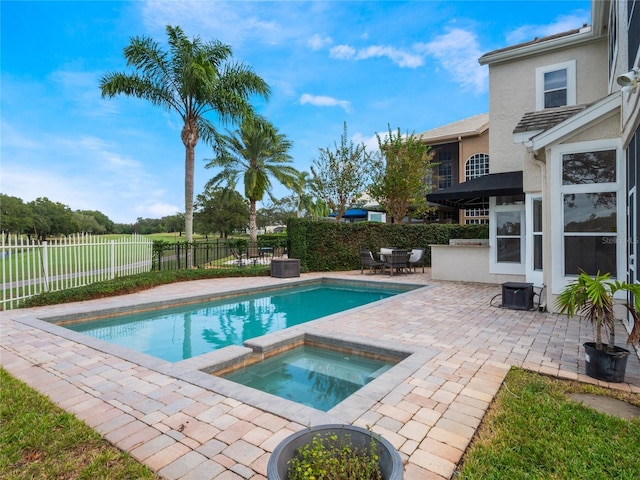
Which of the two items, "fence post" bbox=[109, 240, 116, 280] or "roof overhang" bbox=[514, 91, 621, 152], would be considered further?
"fence post" bbox=[109, 240, 116, 280]

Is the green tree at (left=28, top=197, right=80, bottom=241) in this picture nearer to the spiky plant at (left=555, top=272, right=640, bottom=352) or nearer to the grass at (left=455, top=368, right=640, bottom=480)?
the grass at (left=455, top=368, right=640, bottom=480)

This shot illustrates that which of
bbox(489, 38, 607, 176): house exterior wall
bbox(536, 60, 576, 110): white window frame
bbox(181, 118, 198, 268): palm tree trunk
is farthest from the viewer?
bbox(181, 118, 198, 268): palm tree trunk

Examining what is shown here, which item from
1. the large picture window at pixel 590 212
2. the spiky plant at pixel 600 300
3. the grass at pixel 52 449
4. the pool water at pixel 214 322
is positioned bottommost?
the pool water at pixel 214 322

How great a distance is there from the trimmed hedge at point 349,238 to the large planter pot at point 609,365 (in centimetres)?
1235

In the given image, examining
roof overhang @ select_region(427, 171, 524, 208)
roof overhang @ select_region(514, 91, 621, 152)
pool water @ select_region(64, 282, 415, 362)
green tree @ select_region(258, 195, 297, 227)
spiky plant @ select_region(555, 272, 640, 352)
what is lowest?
pool water @ select_region(64, 282, 415, 362)

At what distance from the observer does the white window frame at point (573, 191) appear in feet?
20.7

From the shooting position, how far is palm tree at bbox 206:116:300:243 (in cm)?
2309

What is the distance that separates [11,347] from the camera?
17.0 feet

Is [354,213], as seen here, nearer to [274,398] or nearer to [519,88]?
[519,88]

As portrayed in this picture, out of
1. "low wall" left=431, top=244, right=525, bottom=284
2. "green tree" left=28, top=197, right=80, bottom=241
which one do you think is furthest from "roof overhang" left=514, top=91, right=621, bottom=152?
"green tree" left=28, top=197, right=80, bottom=241

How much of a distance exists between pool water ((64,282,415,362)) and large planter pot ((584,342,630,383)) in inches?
210

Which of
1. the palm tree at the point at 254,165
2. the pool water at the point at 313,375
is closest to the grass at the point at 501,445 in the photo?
the pool water at the point at 313,375

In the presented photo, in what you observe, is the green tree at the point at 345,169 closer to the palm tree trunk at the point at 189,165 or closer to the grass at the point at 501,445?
the palm tree trunk at the point at 189,165

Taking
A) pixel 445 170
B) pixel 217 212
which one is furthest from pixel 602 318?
pixel 217 212
